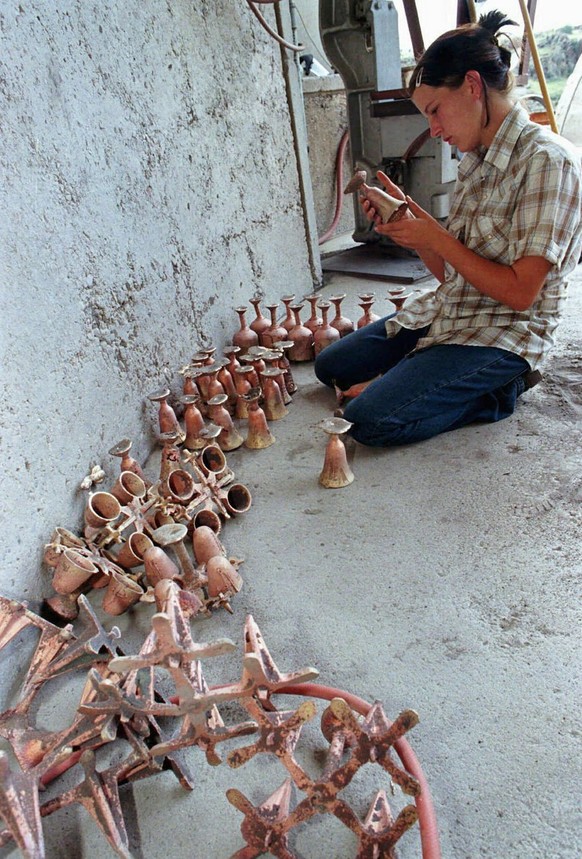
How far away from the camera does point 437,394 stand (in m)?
2.34

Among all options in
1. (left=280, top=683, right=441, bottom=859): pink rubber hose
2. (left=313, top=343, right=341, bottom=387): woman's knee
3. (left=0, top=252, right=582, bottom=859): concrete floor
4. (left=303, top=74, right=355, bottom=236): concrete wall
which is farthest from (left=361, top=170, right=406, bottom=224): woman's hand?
(left=303, top=74, right=355, bottom=236): concrete wall

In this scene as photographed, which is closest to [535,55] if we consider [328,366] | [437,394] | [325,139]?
[328,366]

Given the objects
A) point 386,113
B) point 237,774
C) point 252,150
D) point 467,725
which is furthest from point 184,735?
point 386,113

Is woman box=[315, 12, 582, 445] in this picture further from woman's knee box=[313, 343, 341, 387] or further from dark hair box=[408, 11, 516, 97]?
woman's knee box=[313, 343, 341, 387]

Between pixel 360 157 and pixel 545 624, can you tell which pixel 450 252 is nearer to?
pixel 545 624

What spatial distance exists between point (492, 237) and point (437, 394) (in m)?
0.60

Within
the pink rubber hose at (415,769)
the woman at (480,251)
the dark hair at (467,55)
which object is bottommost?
the pink rubber hose at (415,769)

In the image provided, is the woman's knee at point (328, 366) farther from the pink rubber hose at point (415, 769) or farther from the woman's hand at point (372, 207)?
the pink rubber hose at point (415, 769)

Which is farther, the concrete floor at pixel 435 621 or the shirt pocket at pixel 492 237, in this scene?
the shirt pocket at pixel 492 237

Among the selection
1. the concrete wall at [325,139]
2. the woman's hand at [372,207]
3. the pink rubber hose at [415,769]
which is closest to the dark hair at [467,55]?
the woman's hand at [372,207]

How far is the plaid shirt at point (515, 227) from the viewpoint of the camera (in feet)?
6.40

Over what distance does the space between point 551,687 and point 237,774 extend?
30.0 inches

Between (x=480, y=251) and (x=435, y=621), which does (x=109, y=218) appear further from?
(x=435, y=621)

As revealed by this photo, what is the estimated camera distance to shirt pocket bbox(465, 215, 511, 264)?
2146 mm
